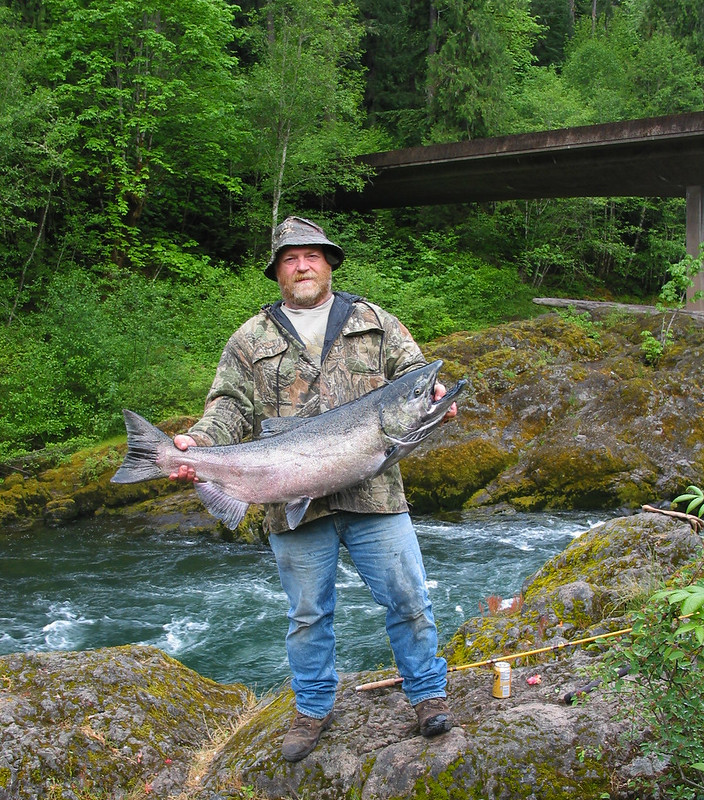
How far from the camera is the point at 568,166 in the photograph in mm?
17641

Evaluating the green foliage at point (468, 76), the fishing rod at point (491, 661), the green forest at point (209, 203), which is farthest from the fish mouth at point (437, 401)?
the green foliage at point (468, 76)

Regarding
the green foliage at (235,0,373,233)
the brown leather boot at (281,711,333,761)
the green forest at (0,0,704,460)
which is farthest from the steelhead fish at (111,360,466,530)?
the green foliage at (235,0,373,233)

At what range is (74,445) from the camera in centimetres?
1276

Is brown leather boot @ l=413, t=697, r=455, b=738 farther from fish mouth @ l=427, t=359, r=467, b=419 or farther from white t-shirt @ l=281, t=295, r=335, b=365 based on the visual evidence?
white t-shirt @ l=281, t=295, r=335, b=365

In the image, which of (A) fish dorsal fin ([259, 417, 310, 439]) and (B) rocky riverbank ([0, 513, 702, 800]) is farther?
(A) fish dorsal fin ([259, 417, 310, 439])

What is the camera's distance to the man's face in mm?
3553

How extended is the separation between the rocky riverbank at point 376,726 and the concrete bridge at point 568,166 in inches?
500

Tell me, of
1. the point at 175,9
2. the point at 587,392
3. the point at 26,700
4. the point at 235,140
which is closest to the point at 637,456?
the point at 587,392

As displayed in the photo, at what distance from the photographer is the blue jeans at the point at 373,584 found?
3328 millimetres

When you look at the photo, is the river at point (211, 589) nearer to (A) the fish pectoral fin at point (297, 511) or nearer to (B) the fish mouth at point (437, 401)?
(A) the fish pectoral fin at point (297, 511)

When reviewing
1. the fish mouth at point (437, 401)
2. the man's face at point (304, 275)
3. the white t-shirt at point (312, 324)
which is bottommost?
the fish mouth at point (437, 401)

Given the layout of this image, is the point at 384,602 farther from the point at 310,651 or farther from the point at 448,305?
the point at 448,305

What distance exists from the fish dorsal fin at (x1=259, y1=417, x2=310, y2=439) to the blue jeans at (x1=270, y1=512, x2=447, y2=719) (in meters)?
0.44

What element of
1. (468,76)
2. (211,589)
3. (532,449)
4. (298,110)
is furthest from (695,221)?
(211,589)
